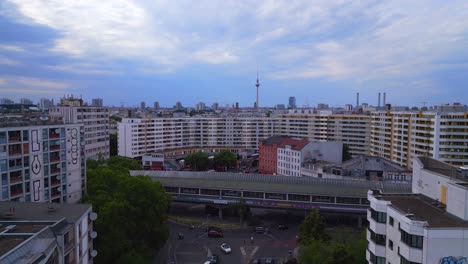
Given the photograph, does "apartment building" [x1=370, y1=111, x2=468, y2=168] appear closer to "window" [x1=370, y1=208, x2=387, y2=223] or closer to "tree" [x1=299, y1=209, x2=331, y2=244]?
"tree" [x1=299, y1=209, x2=331, y2=244]

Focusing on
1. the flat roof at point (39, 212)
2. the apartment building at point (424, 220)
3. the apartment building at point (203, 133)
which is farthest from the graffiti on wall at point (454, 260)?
the apartment building at point (203, 133)

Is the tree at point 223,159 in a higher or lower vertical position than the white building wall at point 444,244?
lower

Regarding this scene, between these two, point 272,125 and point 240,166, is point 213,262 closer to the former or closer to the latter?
point 240,166

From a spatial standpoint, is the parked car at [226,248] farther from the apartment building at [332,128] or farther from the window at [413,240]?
the apartment building at [332,128]

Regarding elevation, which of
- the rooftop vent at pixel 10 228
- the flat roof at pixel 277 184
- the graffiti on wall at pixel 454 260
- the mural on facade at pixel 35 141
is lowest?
the flat roof at pixel 277 184

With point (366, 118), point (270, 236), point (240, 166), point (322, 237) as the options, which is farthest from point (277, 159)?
point (322, 237)

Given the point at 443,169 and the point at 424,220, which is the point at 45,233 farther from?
the point at 443,169

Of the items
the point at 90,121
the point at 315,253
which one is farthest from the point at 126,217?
the point at 90,121
